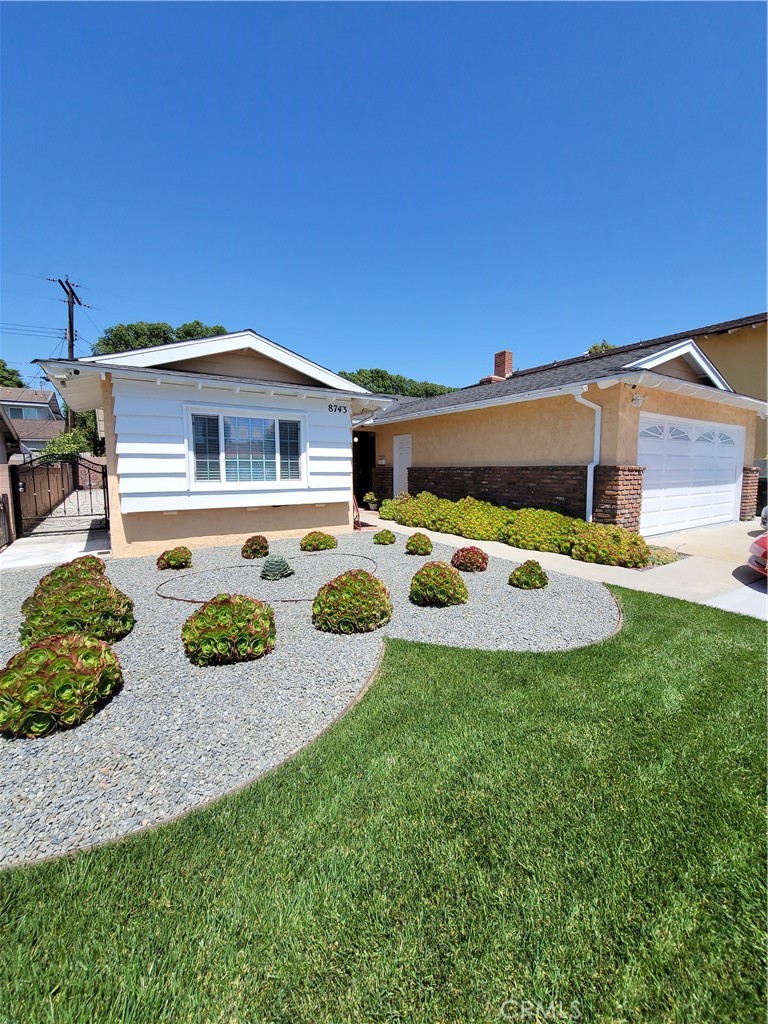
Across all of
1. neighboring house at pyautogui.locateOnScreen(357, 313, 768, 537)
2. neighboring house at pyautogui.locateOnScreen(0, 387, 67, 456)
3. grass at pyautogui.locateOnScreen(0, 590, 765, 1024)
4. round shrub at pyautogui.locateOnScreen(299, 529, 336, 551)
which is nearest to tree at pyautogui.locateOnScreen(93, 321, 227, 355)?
neighboring house at pyautogui.locateOnScreen(0, 387, 67, 456)

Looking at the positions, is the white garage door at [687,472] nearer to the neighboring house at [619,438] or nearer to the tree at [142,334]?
the neighboring house at [619,438]

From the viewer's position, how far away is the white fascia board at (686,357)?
30.9ft

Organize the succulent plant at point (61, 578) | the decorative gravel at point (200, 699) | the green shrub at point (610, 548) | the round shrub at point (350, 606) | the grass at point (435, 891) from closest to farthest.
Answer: the grass at point (435, 891) → the decorative gravel at point (200, 699) → the succulent plant at point (61, 578) → the round shrub at point (350, 606) → the green shrub at point (610, 548)

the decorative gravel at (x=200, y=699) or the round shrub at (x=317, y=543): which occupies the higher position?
the round shrub at (x=317, y=543)

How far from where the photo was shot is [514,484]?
11.6m

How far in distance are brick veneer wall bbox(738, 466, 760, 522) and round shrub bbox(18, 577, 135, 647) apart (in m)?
16.3

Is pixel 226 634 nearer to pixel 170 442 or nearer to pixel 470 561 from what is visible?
pixel 470 561

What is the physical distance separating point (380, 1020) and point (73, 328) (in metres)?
35.8

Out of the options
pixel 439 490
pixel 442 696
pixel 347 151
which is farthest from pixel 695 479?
pixel 347 151

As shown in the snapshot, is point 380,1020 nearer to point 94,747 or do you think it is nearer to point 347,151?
point 94,747

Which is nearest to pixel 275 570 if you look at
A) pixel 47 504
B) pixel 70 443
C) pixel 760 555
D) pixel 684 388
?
pixel 760 555

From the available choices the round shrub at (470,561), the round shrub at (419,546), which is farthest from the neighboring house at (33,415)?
the round shrub at (470,561)

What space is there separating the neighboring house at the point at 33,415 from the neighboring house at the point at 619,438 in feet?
116

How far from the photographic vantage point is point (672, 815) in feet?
7.57
